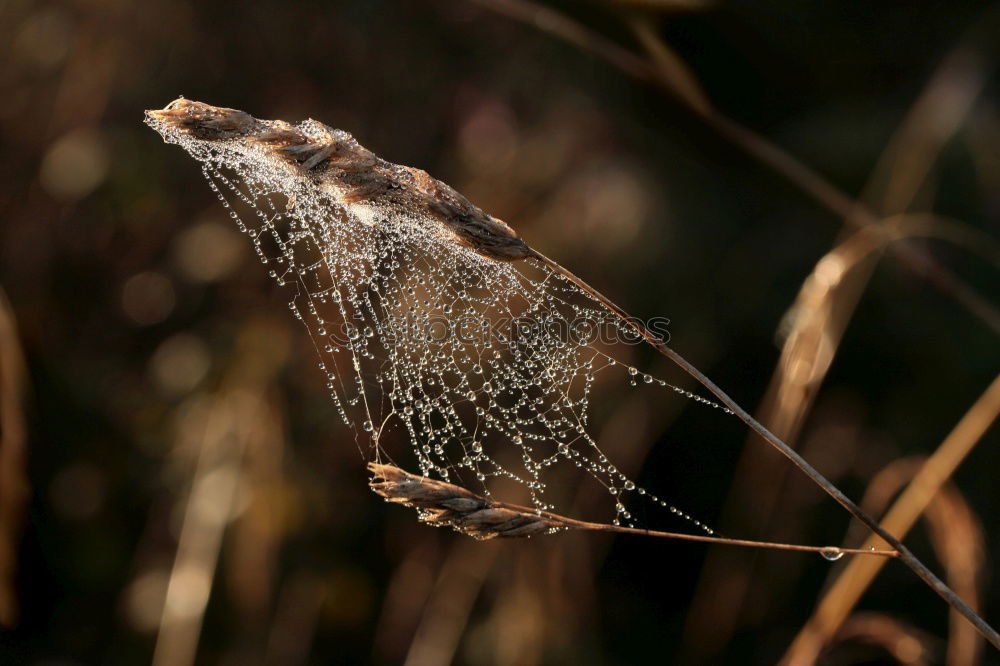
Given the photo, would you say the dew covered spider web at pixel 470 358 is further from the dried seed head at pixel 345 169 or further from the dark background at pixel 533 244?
the dried seed head at pixel 345 169

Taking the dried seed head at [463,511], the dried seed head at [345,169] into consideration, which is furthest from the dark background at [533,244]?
the dried seed head at [345,169]

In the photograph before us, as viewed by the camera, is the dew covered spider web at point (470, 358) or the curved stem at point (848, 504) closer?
the curved stem at point (848, 504)

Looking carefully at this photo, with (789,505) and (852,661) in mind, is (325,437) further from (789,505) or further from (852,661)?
(852,661)

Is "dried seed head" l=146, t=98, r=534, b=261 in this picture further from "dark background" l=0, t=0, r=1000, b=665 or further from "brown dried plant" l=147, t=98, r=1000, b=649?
"dark background" l=0, t=0, r=1000, b=665

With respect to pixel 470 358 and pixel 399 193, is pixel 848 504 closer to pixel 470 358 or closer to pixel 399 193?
pixel 399 193

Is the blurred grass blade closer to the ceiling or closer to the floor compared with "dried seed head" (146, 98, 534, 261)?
closer to the floor

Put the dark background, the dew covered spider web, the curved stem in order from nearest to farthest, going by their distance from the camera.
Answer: the curved stem → the dew covered spider web → the dark background

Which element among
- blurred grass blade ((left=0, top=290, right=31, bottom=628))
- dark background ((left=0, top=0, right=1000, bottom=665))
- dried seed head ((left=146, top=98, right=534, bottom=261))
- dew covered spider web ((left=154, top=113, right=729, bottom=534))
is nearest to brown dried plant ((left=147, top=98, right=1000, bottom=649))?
dried seed head ((left=146, top=98, right=534, bottom=261))
